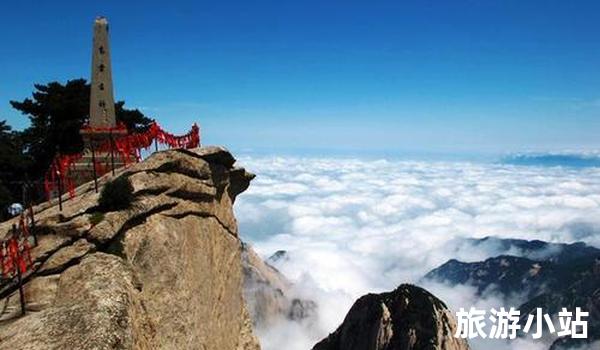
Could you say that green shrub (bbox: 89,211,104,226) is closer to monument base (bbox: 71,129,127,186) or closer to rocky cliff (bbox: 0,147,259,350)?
rocky cliff (bbox: 0,147,259,350)

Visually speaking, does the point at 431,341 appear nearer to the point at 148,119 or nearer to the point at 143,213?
the point at 148,119

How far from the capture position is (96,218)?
2695cm

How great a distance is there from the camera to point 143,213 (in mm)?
29016

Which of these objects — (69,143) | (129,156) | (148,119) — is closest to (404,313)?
(148,119)

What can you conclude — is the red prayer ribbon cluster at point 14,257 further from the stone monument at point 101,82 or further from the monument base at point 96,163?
the stone monument at point 101,82

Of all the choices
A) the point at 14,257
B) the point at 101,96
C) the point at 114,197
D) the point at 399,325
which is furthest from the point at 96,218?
the point at 399,325

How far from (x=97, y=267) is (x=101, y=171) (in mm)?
17685

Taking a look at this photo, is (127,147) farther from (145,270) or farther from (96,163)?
(145,270)

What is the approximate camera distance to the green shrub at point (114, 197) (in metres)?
28.3

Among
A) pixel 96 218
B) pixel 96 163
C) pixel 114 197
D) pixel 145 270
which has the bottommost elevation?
pixel 145 270

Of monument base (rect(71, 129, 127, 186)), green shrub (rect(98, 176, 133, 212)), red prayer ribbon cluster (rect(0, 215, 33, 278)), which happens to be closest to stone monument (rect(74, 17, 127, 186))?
monument base (rect(71, 129, 127, 186))

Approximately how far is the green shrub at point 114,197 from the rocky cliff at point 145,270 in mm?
443

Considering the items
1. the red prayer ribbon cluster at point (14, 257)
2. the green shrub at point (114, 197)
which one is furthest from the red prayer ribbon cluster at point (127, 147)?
the red prayer ribbon cluster at point (14, 257)

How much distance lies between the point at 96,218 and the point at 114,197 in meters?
1.71
